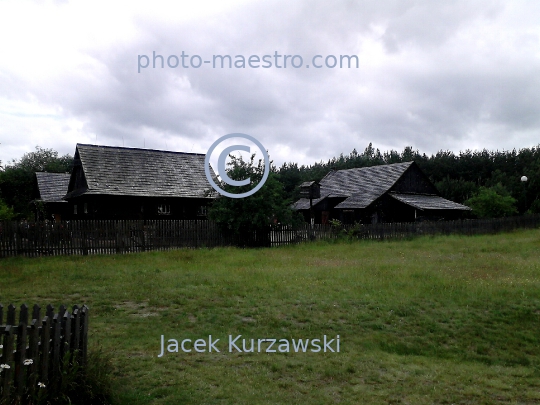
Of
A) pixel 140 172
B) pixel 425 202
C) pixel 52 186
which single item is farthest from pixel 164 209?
pixel 425 202

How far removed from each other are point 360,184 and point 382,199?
4442 millimetres

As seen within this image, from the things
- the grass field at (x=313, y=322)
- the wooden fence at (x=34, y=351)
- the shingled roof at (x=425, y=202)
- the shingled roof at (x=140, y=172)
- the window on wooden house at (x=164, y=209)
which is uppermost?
the shingled roof at (x=140, y=172)

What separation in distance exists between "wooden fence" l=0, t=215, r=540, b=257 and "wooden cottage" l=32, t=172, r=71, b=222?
18177 mm

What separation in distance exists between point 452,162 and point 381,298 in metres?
72.1

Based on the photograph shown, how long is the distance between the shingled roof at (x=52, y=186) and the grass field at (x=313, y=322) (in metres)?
21.6

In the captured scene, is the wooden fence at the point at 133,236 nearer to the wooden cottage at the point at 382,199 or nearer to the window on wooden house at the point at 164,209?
the window on wooden house at the point at 164,209

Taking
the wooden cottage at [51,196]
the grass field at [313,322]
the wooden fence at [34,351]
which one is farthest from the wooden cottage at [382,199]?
the wooden fence at [34,351]

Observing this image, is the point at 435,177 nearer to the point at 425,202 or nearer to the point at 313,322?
the point at 425,202

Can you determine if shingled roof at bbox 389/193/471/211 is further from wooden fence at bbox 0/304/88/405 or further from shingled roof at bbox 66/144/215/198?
wooden fence at bbox 0/304/88/405

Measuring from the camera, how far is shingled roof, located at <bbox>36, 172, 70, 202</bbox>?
35688 millimetres

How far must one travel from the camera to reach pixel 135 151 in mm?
25906

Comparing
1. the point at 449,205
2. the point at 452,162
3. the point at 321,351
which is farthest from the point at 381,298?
the point at 452,162

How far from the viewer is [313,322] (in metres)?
8.26

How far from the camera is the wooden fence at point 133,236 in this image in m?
17.6
